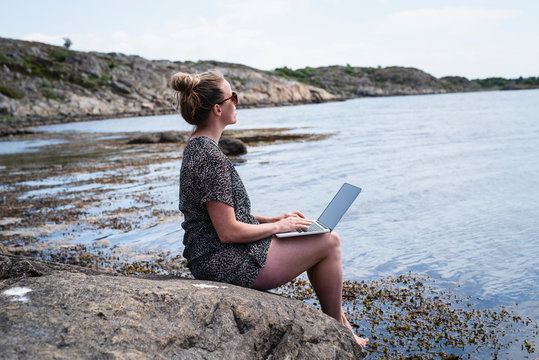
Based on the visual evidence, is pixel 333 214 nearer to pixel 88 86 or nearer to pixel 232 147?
pixel 232 147

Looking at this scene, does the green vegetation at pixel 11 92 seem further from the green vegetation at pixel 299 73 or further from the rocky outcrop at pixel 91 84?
the green vegetation at pixel 299 73

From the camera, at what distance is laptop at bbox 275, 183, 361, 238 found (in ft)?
15.0

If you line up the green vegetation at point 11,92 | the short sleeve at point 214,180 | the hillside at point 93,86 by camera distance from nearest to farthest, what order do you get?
1. the short sleeve at point 214,180
2. the green vegetation at point 11,92
3. the hillside at point 93,86

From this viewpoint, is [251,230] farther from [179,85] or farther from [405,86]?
[405,86]

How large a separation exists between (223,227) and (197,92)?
4.24ft

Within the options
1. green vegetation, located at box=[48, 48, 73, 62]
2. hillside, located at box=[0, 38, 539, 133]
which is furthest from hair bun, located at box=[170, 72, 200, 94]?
green vegetation, located at box=[48, 48, 73, 62]

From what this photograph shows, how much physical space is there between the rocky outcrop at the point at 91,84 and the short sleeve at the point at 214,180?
72.6 meters

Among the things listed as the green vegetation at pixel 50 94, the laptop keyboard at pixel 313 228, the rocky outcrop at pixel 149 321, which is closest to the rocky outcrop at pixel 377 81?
the green vegetation at pixel 50 94

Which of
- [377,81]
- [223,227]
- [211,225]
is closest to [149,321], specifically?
[223,227]

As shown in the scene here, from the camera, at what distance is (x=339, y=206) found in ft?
16.2

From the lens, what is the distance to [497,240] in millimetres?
9992

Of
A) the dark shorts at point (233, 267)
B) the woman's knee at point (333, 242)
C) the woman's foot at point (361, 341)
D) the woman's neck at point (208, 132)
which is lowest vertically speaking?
the woman's foot at point (361, 341)

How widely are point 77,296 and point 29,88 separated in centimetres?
9159

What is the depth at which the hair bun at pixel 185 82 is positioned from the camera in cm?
441
